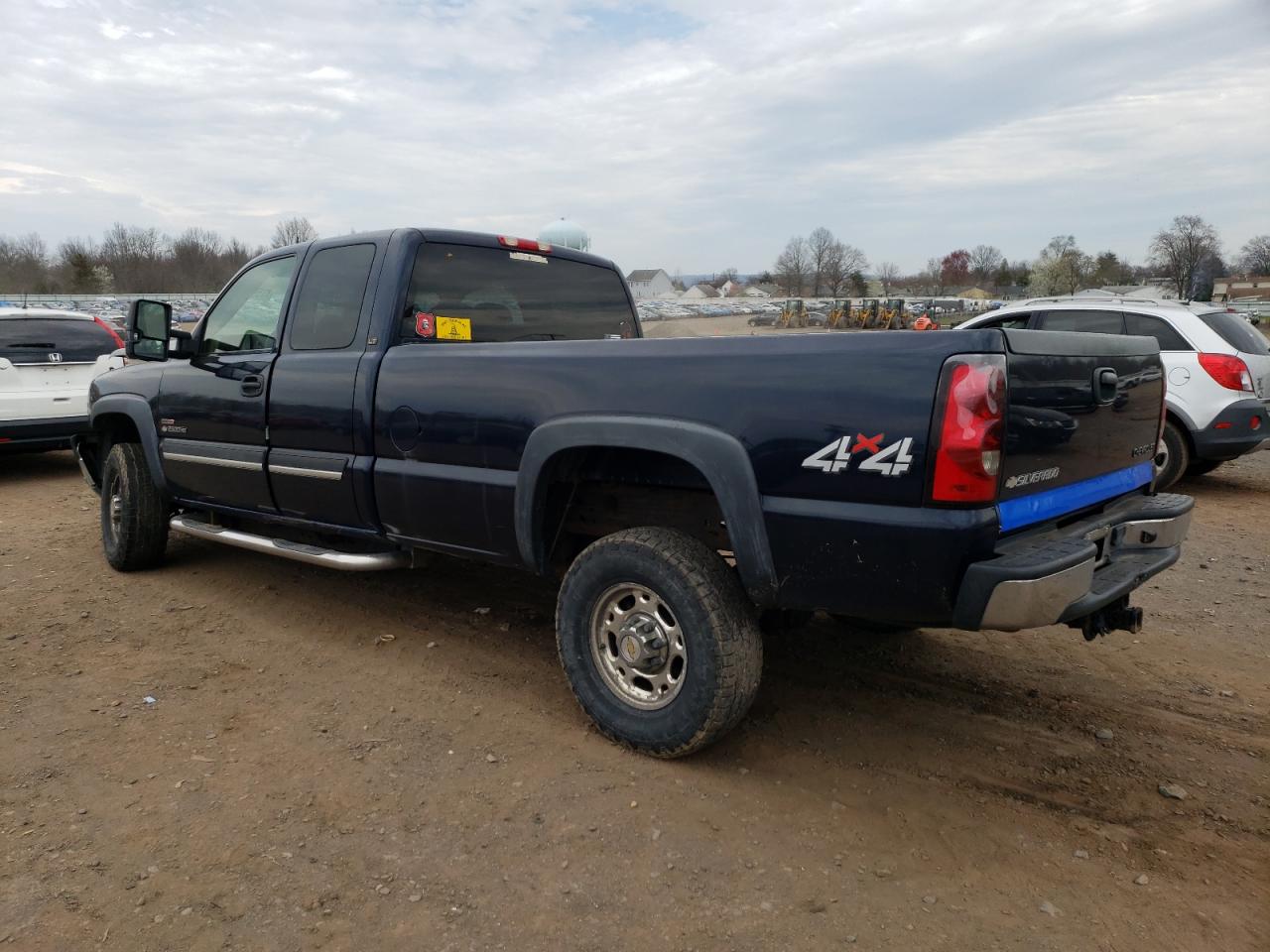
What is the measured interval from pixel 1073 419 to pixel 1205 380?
19.5 ft

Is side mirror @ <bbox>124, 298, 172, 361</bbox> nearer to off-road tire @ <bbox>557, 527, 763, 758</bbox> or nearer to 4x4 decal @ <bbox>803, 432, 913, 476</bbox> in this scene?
off-road tire @ <bbox>557, 527, 763, 758</bbox>

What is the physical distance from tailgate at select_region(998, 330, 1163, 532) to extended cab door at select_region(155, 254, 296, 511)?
139 inches

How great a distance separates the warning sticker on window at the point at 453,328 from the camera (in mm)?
4066

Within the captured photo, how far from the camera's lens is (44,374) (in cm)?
850

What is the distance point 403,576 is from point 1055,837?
399 cm

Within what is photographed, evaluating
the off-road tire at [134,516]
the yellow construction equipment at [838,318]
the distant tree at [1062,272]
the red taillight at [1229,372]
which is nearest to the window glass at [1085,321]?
the red taillight at [1229,372]

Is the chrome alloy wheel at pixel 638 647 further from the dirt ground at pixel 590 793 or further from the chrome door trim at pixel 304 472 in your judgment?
the chrome door trim at pixel 304 472

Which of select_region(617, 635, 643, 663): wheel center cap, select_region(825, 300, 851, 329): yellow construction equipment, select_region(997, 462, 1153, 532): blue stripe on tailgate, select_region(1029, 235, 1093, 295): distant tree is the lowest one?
select_region(617, 635, 643, 663): wheel center cap

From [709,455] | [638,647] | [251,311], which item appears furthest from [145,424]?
[709,455]

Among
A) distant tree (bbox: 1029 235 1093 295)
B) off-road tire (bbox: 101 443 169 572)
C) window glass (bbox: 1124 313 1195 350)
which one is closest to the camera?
off-road tire (bbox: 101 443 169 572)

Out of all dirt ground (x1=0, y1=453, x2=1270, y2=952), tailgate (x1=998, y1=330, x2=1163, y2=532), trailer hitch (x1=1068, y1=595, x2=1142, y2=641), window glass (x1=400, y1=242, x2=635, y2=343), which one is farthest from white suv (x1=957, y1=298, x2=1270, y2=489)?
trailer hitch (x1=1068, y1=595, x2=1142, y2=641)

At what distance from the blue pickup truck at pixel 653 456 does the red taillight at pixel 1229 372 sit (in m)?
4.97

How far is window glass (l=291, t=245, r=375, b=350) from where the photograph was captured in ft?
13.5

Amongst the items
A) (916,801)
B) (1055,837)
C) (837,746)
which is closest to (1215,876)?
(1055,837)
